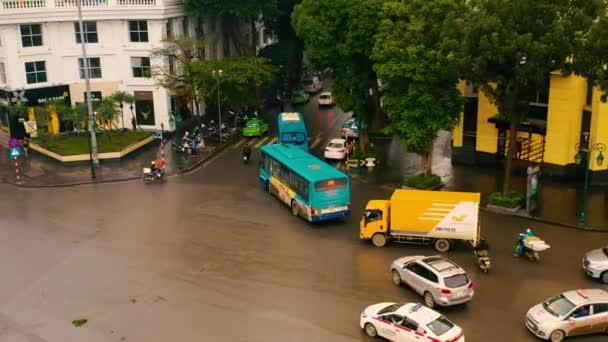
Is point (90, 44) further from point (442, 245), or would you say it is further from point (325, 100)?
point (442, 245)

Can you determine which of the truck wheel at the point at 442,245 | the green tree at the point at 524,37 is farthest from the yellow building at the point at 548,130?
the truck wheel at the point at 442,245

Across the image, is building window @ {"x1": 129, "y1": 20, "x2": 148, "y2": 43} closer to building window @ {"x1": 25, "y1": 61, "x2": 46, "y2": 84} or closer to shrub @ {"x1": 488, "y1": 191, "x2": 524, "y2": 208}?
building window @ {"x1": 25, "y1": 61, "x2": 46, "y2": 84}

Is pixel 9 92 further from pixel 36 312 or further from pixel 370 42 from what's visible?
pixel 36 312

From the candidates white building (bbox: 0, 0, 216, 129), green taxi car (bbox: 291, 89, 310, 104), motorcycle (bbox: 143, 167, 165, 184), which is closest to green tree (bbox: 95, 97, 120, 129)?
white building (bbox: 0, 0, 216, 129)

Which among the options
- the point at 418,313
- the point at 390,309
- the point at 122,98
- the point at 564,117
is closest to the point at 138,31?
the point at 122,98

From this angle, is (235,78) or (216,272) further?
(235,78)

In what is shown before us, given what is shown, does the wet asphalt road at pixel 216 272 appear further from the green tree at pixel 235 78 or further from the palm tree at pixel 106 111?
the green tree at pixel 235 78
